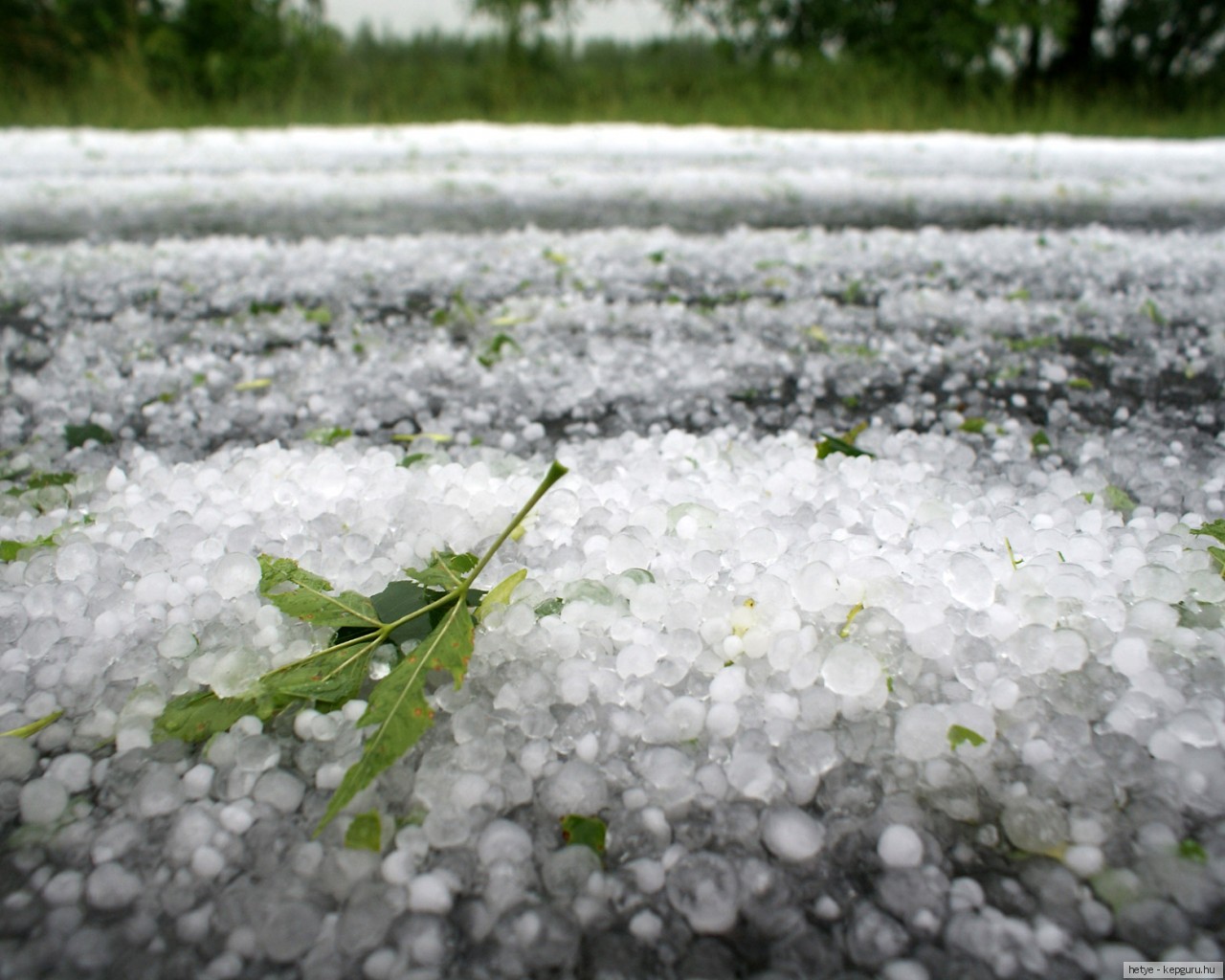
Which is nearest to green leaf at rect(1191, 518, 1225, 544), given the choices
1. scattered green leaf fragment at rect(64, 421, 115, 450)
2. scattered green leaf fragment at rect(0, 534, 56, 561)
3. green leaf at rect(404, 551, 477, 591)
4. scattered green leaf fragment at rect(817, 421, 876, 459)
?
scattered green leaf fragment at rect(817, 421, 876, 459)

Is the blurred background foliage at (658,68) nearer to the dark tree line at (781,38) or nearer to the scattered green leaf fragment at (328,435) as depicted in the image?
the dark tree line at (781,38)

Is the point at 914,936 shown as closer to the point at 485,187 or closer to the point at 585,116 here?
the point at 485,187

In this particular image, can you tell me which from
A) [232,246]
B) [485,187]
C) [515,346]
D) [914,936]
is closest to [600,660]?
[914,936]

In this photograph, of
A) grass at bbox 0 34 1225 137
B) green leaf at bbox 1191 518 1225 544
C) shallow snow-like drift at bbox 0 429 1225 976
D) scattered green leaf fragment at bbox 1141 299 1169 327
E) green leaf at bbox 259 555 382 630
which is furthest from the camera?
grass at bbox 0 34 1225 137

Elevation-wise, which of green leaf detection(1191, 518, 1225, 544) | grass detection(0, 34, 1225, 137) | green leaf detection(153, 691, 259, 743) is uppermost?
grass detection(0, 34, 1225, 137)

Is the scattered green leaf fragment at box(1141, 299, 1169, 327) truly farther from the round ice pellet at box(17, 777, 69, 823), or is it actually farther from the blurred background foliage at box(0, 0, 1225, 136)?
the blurred background foliage at box(0, 0, 1225, 136)

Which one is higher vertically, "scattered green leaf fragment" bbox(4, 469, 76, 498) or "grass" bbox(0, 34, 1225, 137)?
"grass" bbox(0, 34, 1225, 137)
